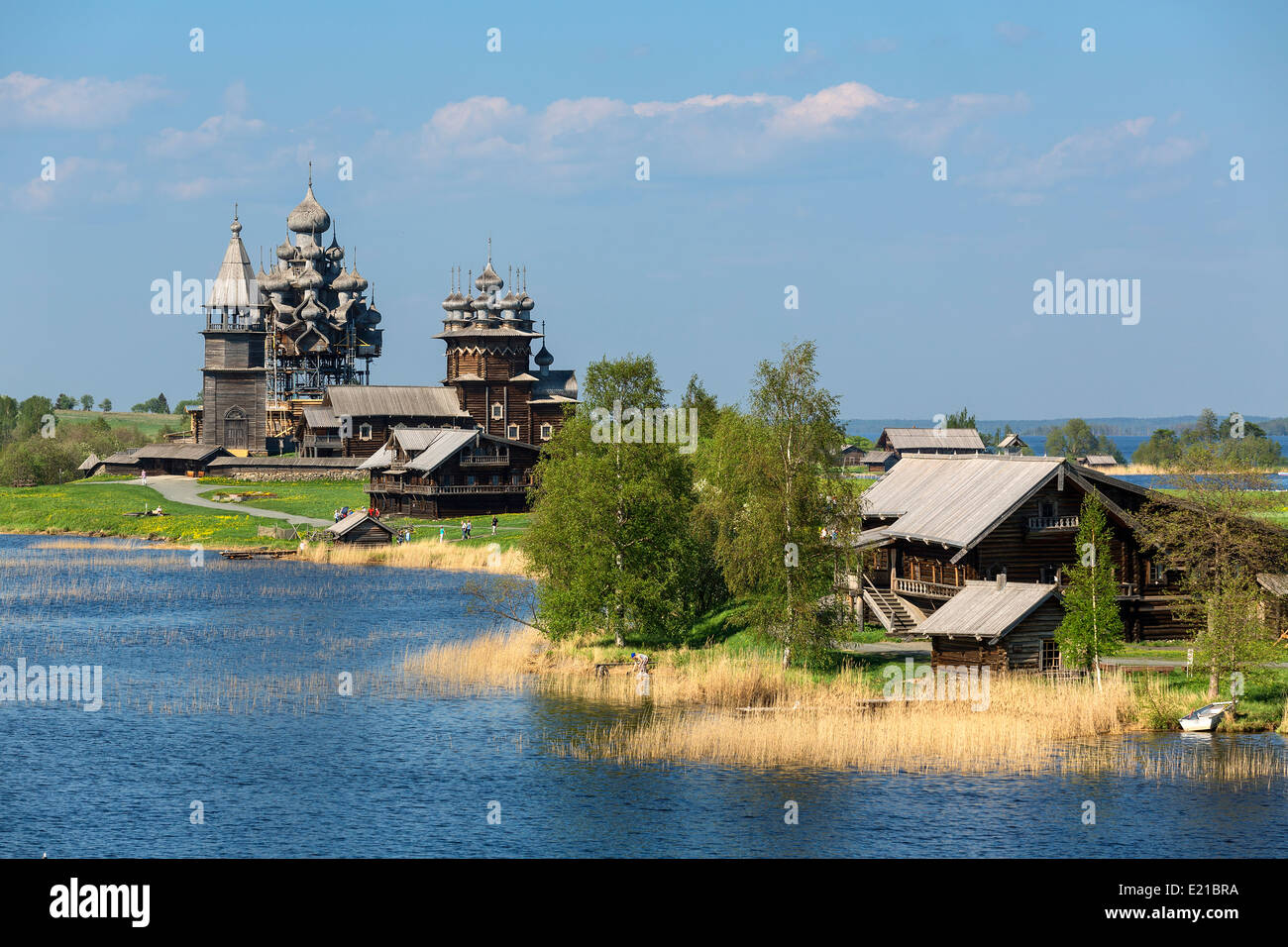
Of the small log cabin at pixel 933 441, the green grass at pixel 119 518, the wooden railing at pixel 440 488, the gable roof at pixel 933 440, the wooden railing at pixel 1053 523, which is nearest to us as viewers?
the wooden railing at pixel 1053 523

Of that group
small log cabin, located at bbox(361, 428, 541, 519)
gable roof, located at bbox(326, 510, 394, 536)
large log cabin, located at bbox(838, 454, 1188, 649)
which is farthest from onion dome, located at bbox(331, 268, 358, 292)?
large log cabin, located at bbox(838, 454, 1188, 649)

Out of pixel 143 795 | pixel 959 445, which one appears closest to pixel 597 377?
pixel 143 795

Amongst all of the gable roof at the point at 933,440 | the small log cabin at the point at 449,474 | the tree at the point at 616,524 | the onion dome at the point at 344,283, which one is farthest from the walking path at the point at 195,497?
the gable roof at the point at 933,440

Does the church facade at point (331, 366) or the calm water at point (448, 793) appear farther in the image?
the church facade at point (331, 366)

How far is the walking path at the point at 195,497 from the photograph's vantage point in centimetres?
10881

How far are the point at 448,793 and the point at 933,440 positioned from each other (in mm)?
147886

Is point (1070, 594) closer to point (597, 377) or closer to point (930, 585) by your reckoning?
point (930, 585)

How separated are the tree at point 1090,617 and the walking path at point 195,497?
70699 mm

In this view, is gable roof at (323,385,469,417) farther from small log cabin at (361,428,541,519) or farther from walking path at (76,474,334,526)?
small log cabin at (361,428,541,519)

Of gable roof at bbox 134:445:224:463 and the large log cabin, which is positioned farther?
gable roof at bbox 134:445:224:463

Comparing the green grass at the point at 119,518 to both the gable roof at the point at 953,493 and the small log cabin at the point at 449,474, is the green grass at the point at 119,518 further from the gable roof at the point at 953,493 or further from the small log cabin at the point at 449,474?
the gable roof at the point at 953,493

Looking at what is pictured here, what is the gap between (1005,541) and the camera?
49594 mm

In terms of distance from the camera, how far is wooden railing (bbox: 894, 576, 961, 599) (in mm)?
50438

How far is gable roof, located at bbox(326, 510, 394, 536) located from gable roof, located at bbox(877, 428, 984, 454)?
90.1 m
